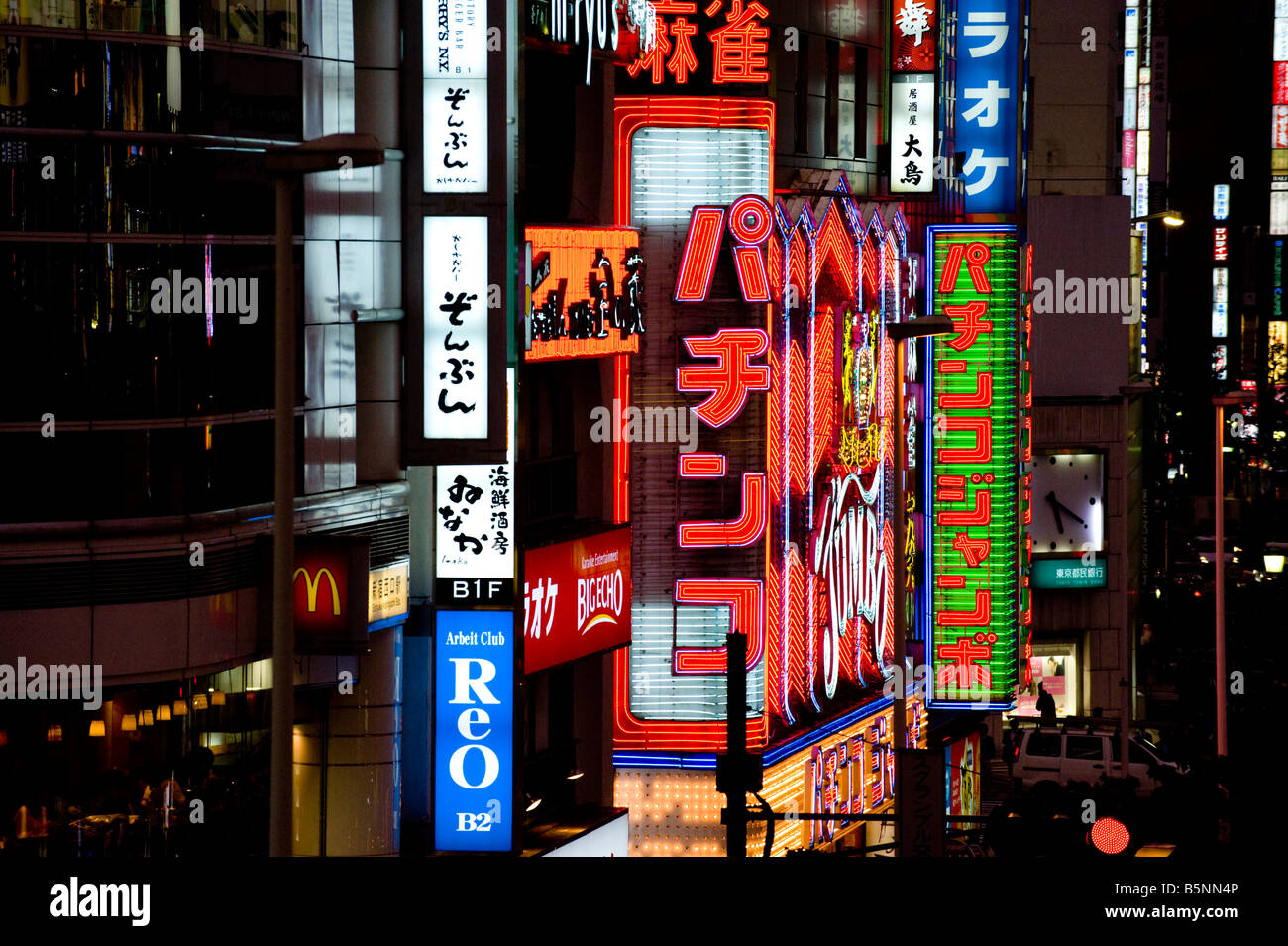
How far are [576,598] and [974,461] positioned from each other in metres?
15.4

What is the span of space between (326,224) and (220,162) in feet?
6.68

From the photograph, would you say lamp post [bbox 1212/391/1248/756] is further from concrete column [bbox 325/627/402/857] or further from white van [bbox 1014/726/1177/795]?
concrete column [bbox 325/627/402/857]

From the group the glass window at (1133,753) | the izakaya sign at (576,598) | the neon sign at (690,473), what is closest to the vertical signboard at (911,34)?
the neon sign at (690,473)

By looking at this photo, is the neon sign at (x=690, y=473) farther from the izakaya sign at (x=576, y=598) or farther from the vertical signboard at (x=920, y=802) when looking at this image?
the vertical signboard at (x=920, y=802)

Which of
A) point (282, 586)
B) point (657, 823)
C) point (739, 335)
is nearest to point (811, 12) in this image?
point (739, 335)

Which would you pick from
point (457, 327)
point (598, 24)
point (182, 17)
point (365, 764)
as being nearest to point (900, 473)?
point (598, 24)

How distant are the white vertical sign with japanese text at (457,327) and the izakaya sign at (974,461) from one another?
18.2 m

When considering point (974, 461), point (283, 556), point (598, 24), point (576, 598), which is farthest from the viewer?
point (974, 461)

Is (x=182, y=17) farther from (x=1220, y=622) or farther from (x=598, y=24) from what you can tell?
(x=1220, y=622)

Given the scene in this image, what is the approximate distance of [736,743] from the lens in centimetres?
1633

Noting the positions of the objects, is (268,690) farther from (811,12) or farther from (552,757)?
(811,12)

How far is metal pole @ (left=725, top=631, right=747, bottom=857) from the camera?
53.8 ft

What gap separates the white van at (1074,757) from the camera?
42.1 meters
